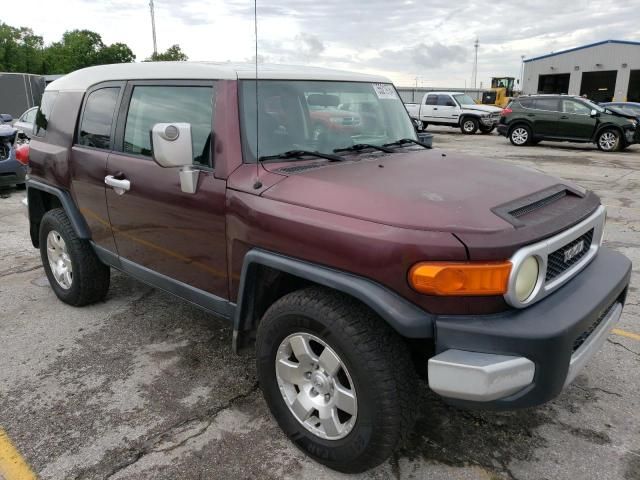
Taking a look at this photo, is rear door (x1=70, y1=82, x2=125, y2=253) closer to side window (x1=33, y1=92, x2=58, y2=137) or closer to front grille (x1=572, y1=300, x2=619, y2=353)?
side window (x1=33, y1=92, x2=58, y2=137)

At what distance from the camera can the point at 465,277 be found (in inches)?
78.4

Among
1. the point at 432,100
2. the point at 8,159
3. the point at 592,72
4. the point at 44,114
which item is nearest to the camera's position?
the point at 44,114

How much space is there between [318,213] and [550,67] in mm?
52203

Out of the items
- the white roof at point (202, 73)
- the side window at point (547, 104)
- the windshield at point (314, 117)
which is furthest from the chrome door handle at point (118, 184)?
the side window at point (547, 104)

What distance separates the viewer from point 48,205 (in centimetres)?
457

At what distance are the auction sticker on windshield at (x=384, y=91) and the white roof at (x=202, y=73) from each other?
41 millimetres

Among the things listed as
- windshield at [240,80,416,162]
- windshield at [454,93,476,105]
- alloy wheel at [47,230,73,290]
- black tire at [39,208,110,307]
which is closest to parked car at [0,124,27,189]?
alloy wheel at [47,230,73,290]

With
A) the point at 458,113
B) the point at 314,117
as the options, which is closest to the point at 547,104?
the point at 458,113

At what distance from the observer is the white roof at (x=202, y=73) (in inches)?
114

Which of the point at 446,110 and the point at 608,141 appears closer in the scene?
the point at 608,141

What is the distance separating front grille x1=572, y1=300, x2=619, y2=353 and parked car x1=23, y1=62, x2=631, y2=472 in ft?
0.06

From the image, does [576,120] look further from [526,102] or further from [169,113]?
[169,113]

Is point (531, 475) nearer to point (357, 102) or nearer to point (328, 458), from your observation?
point (328, 458)

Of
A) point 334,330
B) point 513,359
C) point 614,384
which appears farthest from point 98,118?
point 614,384
